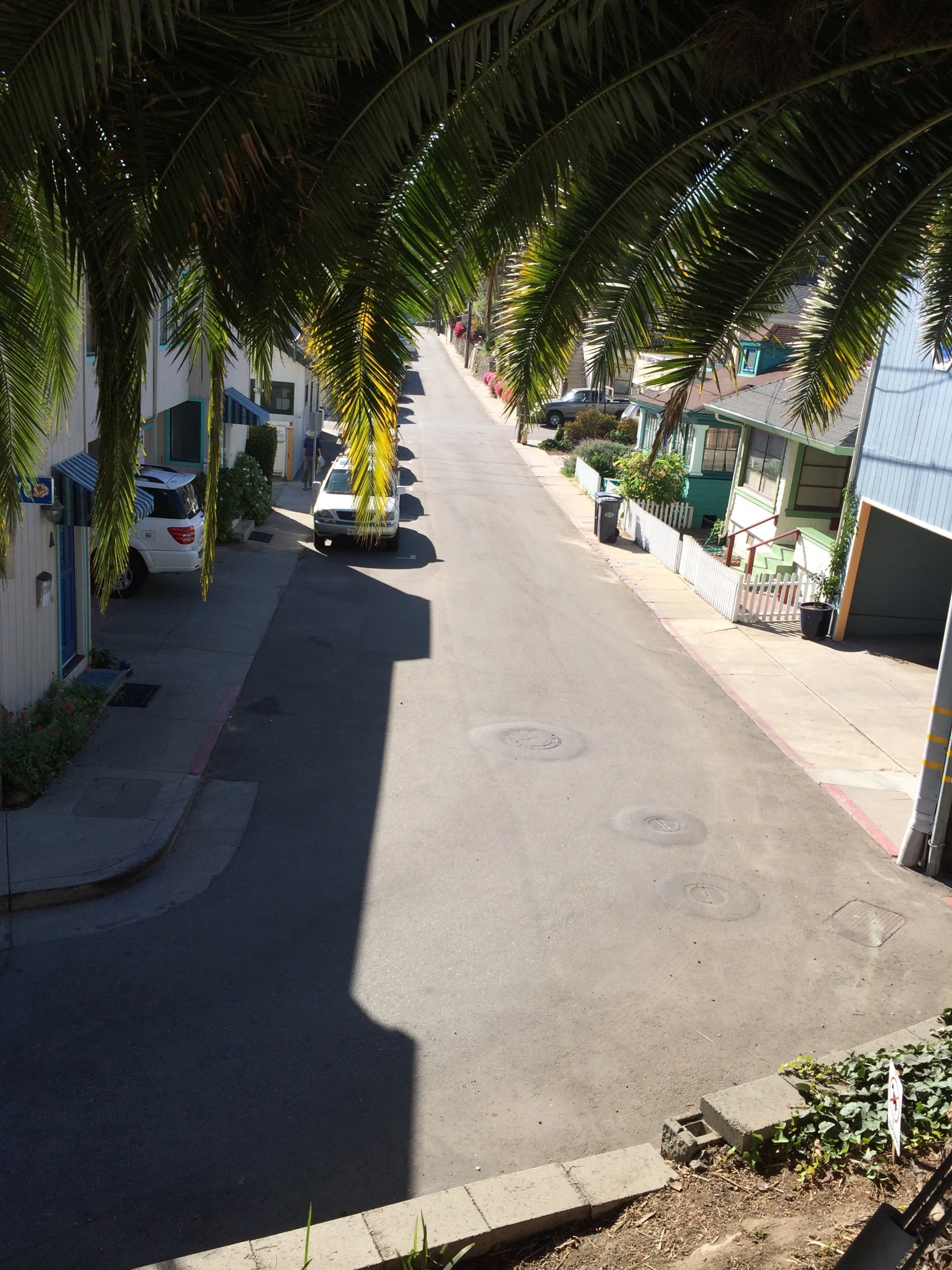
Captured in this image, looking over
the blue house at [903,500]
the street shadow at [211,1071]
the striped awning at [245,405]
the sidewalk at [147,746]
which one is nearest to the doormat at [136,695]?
the sidewalk at [147,746]

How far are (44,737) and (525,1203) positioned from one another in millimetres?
7278

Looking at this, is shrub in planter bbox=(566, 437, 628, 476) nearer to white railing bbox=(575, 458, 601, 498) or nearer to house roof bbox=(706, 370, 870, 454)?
white railing bbox=(575, 458, 601, 498)

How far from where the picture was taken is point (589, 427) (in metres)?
41.7

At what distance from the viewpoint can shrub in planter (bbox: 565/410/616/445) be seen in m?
41.5

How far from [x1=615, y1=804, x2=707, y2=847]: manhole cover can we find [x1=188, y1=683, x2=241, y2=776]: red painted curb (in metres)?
4.55

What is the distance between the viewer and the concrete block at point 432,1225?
477 cm

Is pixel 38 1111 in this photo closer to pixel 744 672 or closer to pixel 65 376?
pixel 65 376

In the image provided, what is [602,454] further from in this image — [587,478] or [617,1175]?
[617,1175]

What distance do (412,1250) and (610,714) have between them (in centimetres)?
990

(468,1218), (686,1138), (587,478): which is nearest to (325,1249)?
(468,1218)

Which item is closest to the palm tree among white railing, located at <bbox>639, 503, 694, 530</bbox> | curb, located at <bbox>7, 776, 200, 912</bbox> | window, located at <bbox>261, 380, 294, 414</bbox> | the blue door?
curb, located at <bbox>7, 776, 200, 912</bbox>

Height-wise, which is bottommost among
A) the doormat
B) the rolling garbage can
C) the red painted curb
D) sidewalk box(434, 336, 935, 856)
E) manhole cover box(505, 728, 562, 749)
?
the red painted curb

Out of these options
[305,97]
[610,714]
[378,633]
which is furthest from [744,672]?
[305,97]

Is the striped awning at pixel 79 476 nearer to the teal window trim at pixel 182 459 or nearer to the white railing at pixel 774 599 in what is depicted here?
the teal window trim at pixel 182 459
